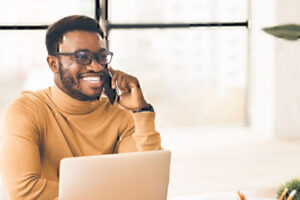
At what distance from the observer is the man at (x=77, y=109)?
177 cm

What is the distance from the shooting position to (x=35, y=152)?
5.47 ft

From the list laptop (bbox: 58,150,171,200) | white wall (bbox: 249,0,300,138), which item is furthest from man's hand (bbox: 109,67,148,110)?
white wall (bbox: 249,0,300,138)

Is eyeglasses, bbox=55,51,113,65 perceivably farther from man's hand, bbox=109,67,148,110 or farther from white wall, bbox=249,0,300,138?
white wall, bbox=249,0,300,138

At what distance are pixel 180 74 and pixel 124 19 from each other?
1.06m

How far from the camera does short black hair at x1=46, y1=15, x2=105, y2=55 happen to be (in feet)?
5.93

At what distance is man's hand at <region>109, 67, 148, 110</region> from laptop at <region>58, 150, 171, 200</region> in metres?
0.52

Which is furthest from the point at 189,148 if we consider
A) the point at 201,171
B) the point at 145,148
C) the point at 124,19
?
the point at 145,148

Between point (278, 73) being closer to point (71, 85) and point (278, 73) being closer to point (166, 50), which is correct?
point (166, 50)

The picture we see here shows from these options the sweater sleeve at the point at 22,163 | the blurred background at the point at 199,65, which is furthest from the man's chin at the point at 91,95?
the blurred background at the point at 199,65

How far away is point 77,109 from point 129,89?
9.1 inches

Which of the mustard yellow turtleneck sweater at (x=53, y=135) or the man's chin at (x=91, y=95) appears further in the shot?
the man's chin at (x=91, y=95)

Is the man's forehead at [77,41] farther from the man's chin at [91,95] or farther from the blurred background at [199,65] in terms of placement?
the blurred background at [199,65]

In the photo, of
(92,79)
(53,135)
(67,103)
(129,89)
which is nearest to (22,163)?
(53,135)

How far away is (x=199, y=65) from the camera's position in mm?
5758
